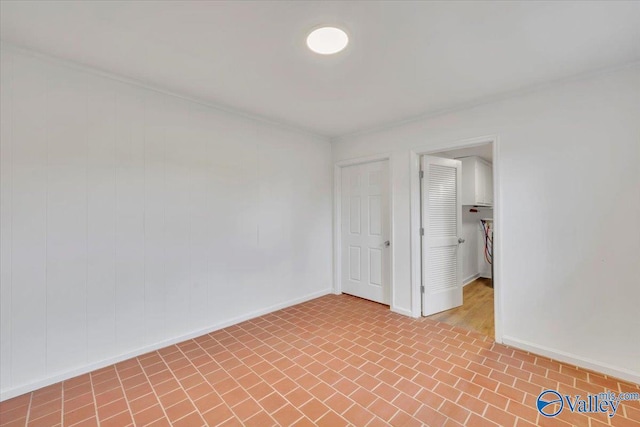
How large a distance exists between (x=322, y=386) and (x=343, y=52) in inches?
99.4

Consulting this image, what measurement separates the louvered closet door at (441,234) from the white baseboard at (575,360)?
3.00 ft

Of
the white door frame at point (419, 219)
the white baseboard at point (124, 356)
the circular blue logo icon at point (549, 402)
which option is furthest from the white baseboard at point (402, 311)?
the circular blue logo icon at point (549, 402)

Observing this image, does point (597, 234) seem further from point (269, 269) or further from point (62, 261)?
point (62, 261)

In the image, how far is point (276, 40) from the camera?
186cm

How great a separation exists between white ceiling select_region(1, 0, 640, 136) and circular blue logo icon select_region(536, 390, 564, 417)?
8.24 feet

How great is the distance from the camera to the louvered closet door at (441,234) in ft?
11.1

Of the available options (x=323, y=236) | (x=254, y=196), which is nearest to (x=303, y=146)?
(x=254, y=196)

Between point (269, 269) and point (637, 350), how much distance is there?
3.47 meters

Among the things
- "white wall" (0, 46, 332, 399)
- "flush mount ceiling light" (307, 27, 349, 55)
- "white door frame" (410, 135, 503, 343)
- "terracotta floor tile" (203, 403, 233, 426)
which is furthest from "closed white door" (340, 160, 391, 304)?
"terracotta floor tile" (203, 403, 233, 426)

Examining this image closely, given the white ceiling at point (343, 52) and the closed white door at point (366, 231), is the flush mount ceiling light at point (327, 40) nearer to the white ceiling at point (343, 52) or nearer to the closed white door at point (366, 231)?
Answer: the white ceiling at point (343, 52)

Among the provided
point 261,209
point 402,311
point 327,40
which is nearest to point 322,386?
point 402,311

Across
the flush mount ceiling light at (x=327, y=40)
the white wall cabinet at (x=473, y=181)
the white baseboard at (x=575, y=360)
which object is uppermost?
the flush mount ceiling light at (x=327, y=40)

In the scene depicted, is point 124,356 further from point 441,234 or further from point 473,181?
point 473,181

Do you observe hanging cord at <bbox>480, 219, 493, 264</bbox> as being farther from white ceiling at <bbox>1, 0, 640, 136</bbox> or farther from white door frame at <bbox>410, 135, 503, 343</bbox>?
white ceiling at <bbox>1, 0, 640, 136</bbox>
